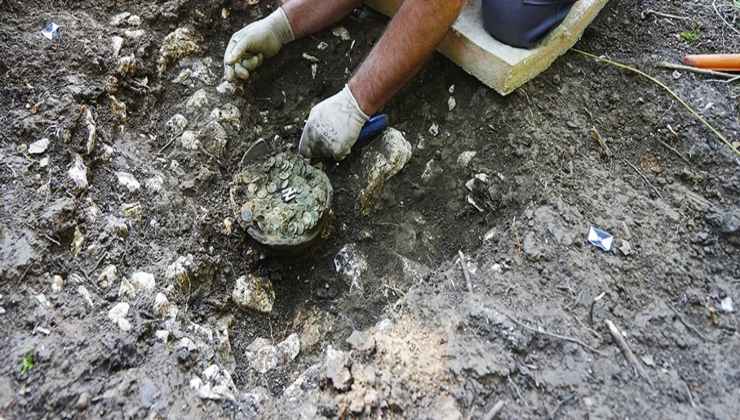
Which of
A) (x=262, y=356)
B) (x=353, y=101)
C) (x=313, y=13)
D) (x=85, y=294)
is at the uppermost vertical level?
(x=313, y=13)

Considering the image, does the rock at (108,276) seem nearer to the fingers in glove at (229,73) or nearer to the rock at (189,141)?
the rock at (189,141)

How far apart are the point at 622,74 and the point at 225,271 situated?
5.14 ft

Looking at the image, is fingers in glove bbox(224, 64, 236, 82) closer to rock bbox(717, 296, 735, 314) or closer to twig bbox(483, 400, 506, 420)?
twig bbox(483, 400, 506, 420)

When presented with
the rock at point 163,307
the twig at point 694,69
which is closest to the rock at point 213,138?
the rock at point 163,307

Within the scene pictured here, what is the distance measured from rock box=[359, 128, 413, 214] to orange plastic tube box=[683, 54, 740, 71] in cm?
106

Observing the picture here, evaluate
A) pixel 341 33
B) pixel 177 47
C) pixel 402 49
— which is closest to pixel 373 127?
pixel 402 49

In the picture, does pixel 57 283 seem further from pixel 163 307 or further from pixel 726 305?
pixel 726 305

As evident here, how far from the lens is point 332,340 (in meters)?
1.66

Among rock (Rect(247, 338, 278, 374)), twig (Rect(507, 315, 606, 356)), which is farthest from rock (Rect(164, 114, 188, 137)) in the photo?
twig (Rect(507, 315, 606, 356))

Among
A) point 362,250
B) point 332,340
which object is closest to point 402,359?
point 332,340

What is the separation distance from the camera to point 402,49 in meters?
1.74

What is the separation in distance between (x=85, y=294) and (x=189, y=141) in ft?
2.17

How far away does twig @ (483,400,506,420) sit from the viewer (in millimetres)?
1263

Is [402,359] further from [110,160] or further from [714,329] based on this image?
[110,160]
